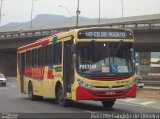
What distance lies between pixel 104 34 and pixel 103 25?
51.4 meters

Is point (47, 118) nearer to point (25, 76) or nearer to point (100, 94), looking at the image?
point (100, 94)

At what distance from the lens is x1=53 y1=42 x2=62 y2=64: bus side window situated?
22516 millimetres

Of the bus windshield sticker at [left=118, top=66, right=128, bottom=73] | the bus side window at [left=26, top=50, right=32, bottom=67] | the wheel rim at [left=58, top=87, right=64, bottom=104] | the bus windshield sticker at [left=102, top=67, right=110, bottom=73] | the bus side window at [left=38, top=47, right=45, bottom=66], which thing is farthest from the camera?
the bus side window at [left=26, top=50, right=32, bottom=67]

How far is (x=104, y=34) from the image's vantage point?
815 inches

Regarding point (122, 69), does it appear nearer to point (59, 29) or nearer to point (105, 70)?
point (105, 70)

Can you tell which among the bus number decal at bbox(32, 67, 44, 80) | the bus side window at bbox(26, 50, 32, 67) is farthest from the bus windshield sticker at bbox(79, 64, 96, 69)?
the bus side window at bbox(26, 50, 32, 67)

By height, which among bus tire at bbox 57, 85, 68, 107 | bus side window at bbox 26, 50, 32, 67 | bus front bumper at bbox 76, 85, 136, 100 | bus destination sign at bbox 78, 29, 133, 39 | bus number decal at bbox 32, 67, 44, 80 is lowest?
bus tire at bbox 57, 85, 68, 107

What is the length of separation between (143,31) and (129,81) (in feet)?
139

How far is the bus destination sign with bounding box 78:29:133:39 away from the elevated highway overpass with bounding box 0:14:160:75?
39369 millimetres

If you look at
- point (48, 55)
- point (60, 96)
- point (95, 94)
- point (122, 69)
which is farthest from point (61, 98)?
point (122, 69)

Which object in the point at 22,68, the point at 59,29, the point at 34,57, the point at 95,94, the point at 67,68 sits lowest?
the point at 95,94

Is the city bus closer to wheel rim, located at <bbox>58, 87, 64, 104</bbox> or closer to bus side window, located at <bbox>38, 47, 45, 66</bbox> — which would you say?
wheel rim, located at <bbox>58, 87, 64, 104</bbox>

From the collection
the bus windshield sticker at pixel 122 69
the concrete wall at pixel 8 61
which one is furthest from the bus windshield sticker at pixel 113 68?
the concrete wall at pixel 8 61

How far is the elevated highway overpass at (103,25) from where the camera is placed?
6191 centimetres
